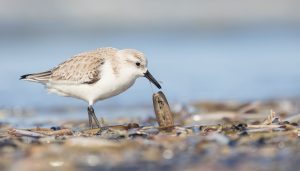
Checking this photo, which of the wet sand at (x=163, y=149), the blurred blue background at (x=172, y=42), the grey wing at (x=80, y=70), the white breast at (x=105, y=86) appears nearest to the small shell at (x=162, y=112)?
the wet sand at (x=163, y=149)

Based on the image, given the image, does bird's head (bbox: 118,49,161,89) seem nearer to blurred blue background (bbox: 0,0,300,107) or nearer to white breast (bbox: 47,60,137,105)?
white breast (bbox: 47,60,137,105)

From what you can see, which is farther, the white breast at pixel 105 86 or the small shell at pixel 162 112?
the white breast at pixel 105 86

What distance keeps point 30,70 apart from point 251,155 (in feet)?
30.7

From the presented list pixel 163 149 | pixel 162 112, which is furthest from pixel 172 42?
pixel 163 149

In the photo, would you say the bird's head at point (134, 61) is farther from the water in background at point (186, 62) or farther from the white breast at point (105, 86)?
the water in background at point (186, 62)

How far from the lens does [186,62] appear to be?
1552cm

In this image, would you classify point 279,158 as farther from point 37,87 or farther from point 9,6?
point 9,6

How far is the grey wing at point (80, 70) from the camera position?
6895 mm

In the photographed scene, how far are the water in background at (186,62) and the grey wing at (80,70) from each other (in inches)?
130

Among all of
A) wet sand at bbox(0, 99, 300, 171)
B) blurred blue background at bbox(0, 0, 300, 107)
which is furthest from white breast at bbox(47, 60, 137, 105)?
blurred blue background at bbox(0, 0, 300, 107)

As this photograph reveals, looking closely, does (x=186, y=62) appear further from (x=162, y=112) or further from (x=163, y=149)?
(x=163, y=149)

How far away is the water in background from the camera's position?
37.6ft

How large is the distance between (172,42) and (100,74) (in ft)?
43.6

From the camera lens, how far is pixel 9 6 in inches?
916
